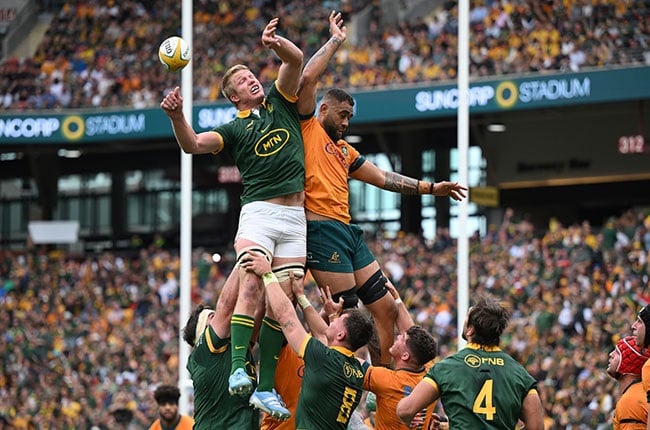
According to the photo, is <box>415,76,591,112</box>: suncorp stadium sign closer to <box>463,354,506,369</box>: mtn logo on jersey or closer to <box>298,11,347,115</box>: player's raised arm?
<box>298,11,347,115</box>: player's raised arm

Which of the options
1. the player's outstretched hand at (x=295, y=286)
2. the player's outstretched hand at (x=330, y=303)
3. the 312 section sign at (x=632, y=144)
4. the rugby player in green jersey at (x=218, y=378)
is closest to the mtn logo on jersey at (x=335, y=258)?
the player's outstretched hand at (x=330, y=303)

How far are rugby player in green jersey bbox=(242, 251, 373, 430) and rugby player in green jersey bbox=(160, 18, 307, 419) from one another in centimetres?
26

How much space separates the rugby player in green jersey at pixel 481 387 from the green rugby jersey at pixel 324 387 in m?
0.72

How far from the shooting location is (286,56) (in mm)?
8438

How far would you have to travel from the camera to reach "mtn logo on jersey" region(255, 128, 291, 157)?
8562mm

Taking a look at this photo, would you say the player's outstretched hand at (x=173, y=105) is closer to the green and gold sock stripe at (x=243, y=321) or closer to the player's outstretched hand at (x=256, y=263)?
the player's outstretched hand at (x=256, y=263)

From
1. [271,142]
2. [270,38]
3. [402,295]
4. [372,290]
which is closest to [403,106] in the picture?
[402,295]

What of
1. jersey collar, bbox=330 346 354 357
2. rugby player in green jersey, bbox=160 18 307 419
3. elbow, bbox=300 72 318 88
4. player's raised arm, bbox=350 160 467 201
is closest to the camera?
jersey collar, bbox=330 346 354 357

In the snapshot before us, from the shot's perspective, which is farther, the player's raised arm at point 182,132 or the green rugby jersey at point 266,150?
the green rugby jersey at point 266,150

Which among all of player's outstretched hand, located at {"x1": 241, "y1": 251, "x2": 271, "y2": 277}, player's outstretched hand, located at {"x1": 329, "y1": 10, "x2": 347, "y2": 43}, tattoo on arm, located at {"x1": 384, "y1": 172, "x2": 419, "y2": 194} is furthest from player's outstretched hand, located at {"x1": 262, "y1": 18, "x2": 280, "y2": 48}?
tattoo on arm, located at {"x1": 384, "y1": 172, "x2": 419, "y2": 194}

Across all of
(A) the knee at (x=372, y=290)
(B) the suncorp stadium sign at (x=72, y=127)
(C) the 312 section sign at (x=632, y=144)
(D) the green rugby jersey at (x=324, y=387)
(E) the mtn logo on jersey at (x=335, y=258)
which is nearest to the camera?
(D) the green rugby jersey at (x=324, y=387)

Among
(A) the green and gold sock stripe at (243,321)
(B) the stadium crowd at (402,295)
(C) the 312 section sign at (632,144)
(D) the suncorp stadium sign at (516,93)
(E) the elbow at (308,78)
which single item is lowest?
(B) the stadium crowd at (402,295)

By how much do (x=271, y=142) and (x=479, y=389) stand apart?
2.08 m

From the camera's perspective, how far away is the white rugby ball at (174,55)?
29.2 ft
